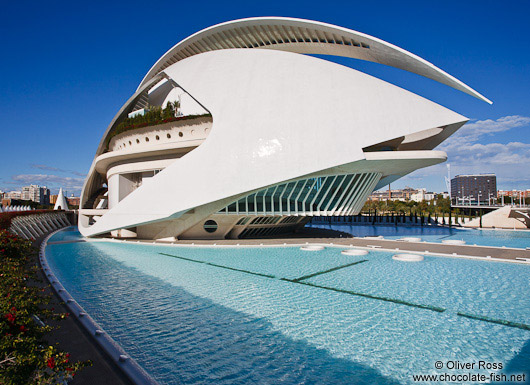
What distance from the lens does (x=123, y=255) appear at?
1169 centimetres

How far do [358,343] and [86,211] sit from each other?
18551mm

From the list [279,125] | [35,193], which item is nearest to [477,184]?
[279,125]

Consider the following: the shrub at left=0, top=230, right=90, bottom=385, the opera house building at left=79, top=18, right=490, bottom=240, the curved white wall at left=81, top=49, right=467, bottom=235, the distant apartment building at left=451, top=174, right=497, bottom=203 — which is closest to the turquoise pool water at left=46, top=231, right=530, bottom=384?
the shrub at left=0, top=230, right=90, bottom=385

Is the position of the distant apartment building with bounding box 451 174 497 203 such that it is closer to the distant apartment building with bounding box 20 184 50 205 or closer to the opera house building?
the opera house building

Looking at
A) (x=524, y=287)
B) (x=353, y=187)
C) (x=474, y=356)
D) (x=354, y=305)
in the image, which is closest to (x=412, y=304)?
(x=354, y=305)

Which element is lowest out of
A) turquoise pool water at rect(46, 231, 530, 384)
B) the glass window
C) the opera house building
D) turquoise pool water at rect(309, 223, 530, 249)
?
turquoise pool water at rect(309, 223, 530, 249)

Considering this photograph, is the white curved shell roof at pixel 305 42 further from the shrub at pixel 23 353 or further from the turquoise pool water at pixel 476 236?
the shrub at pixel 23 353

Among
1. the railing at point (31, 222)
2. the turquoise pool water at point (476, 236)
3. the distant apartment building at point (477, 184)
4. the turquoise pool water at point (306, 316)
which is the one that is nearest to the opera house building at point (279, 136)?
the railing at point (31, 222)

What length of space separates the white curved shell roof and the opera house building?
65 mm

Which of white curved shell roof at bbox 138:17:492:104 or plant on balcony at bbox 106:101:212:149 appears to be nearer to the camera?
white curved shell roof at bbox 138:17:492:104

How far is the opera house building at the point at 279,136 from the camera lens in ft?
39.2

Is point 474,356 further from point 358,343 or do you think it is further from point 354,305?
point 354,305

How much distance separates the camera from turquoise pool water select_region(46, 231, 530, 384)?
3607mm

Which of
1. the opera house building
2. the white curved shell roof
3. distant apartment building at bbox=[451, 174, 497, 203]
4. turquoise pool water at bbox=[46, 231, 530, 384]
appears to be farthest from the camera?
distant apartment building at bbox=[451, 174, 497, 203]
